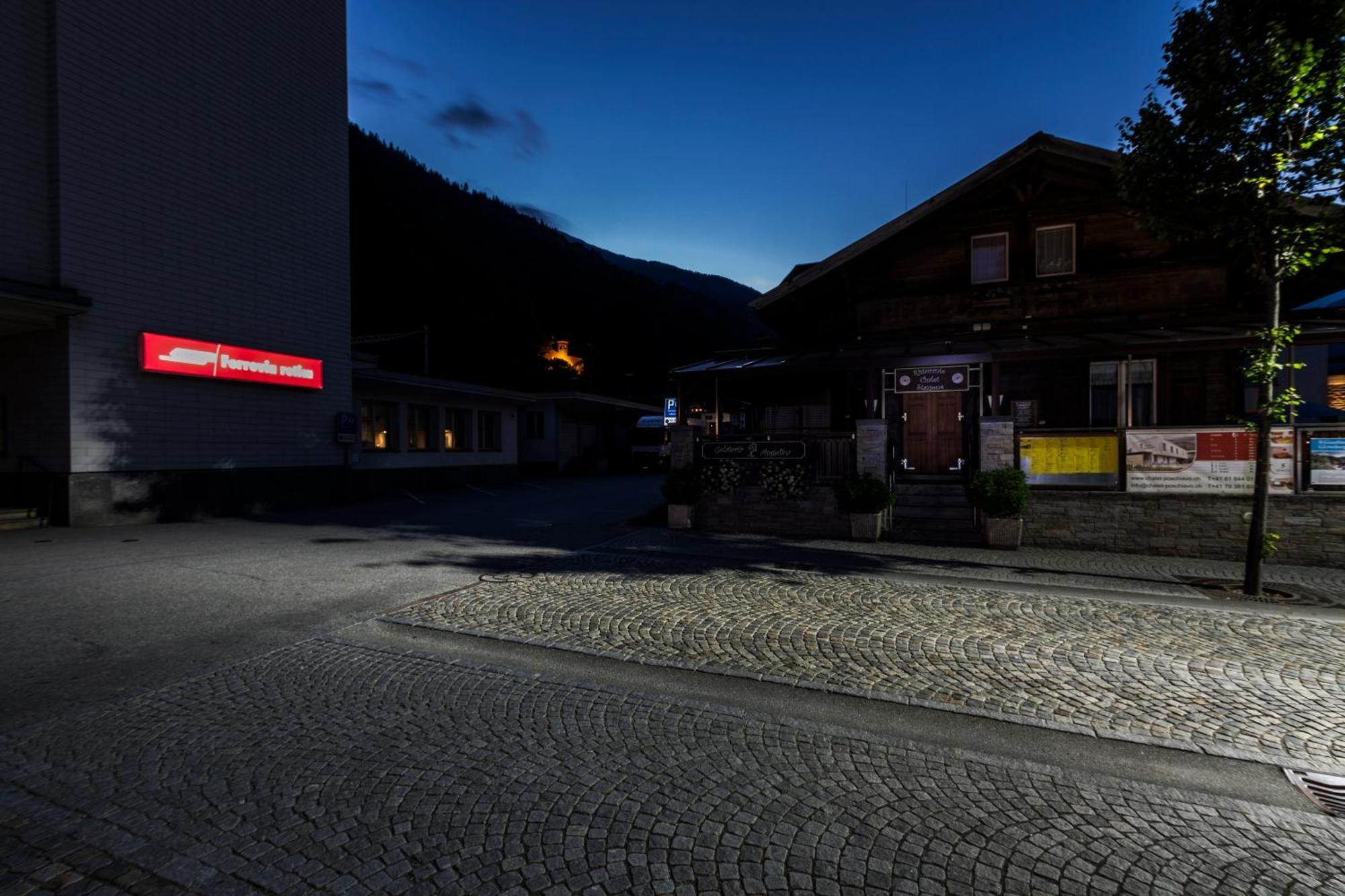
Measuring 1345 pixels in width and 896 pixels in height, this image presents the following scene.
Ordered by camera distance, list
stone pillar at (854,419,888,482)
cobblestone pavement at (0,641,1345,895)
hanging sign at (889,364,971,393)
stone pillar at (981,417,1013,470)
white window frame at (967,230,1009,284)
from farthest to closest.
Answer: white window frame at (967,230,1009,284) → hanging sign at (889,364,971,393) → stone pillar at (854,419,888,482) → stone pillar at (981,417,1013,470) → cobblestone pavement at (0,641,1345,895)

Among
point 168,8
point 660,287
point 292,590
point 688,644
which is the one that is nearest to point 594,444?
point 168,8

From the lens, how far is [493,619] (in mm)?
6359

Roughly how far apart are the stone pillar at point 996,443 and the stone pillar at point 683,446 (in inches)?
227

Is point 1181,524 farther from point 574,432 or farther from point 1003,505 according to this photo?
point 574,432

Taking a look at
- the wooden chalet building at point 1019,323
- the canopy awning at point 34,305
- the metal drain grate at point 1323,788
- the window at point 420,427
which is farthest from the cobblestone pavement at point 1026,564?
the window at point 420,427

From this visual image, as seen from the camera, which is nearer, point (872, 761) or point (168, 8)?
point (872, 761)

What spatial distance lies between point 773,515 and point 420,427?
16.3m

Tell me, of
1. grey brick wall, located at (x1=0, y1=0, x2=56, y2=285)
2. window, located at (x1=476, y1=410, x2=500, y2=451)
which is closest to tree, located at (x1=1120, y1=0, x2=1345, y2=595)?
grey brick wall, located at (x1=0, y1=0, x2=56, y2=285)

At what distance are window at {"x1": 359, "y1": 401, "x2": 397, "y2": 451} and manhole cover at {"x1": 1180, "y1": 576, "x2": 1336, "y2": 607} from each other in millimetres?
21634

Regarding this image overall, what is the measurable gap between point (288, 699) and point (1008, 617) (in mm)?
6606

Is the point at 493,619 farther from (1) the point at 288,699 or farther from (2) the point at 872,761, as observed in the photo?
(2) the point at 872,761

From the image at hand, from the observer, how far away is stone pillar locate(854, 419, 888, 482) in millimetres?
12062

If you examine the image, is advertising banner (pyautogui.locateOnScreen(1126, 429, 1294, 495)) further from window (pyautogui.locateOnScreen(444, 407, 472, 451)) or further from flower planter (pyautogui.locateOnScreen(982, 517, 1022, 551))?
window (pyautogui.locateOnScreen(444, 407, 472, 451))

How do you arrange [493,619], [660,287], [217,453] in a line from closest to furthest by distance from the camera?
[493,619] → [217,453] → [660,287]
